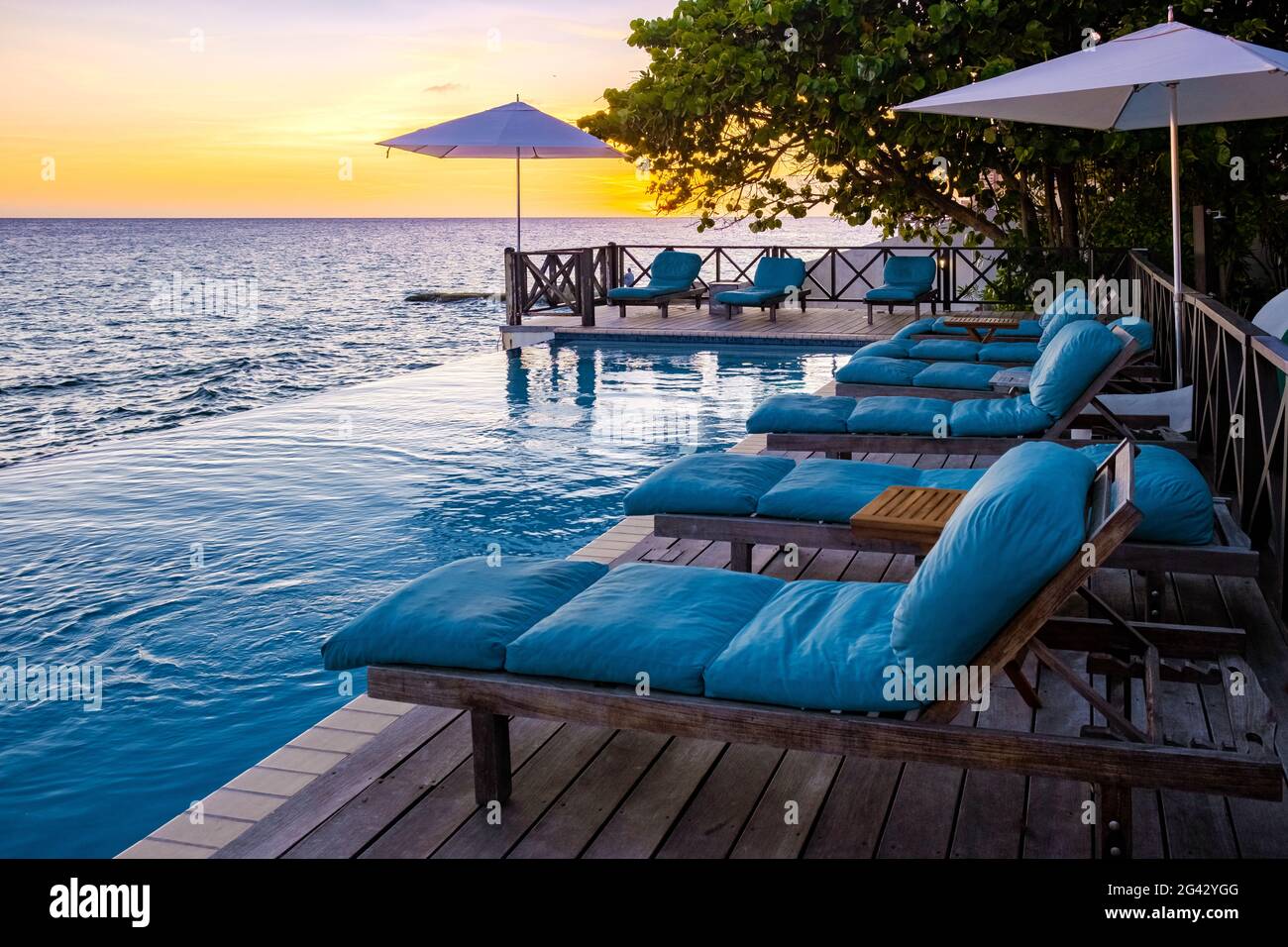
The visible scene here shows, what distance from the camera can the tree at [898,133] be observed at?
11289 millimetres

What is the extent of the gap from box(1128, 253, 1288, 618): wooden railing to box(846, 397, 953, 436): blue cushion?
1140mm

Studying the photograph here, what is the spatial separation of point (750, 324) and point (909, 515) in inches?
431

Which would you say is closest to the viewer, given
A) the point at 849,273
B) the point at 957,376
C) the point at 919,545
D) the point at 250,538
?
the point at 919,545

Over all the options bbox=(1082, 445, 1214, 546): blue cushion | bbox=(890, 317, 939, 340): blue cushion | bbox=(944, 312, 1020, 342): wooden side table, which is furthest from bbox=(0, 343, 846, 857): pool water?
bbox=(1082, 445, 1214, 546): blue cushion

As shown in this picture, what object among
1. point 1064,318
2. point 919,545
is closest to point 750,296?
point 1064,318

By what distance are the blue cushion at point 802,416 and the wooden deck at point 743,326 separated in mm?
6942

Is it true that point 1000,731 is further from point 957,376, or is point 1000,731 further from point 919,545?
point 957,376

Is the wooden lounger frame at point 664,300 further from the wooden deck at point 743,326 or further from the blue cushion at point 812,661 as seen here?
the blue cushion at point 812,661

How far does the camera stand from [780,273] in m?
14.9

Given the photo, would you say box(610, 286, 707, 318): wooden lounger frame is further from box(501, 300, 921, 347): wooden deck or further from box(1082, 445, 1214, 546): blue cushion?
box(1082, 445, 1214, 546): blue cushion

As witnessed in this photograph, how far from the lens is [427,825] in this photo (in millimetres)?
2559
